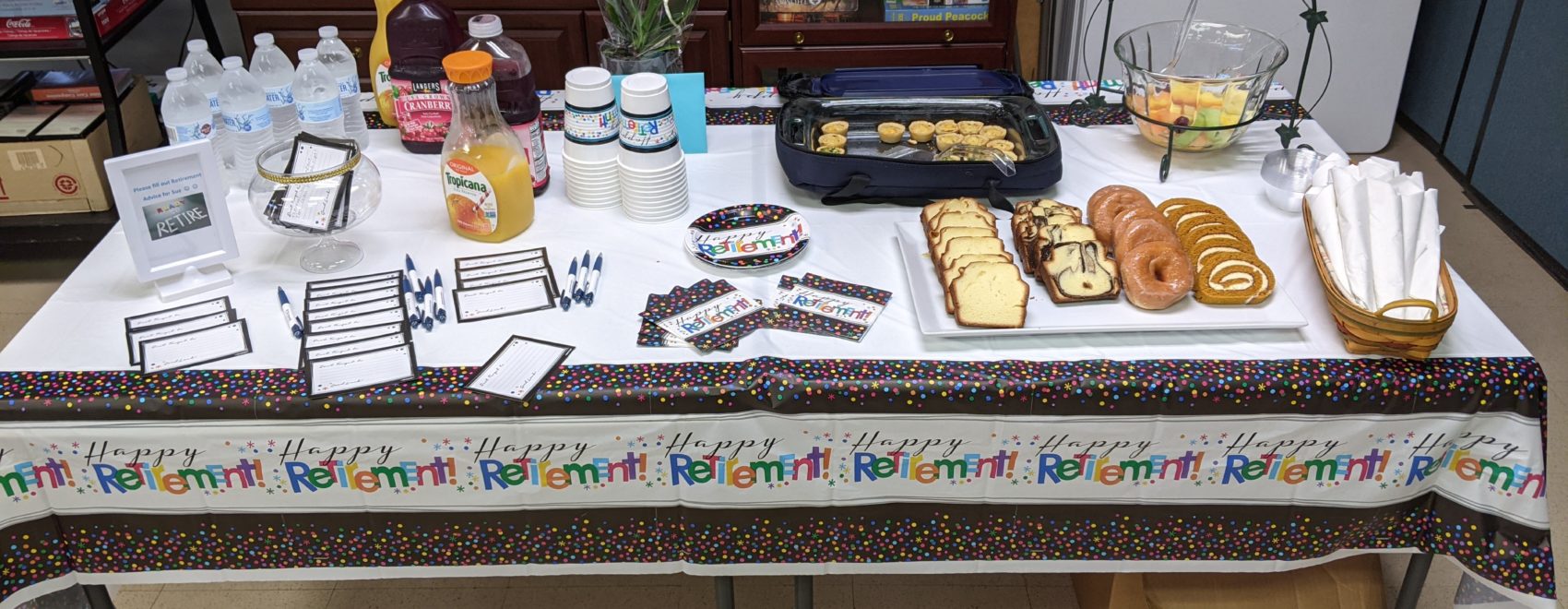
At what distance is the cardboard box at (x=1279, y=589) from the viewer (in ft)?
5.26

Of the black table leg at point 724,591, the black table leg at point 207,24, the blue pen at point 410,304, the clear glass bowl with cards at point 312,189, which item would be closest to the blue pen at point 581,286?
the blue pen at point 410,304

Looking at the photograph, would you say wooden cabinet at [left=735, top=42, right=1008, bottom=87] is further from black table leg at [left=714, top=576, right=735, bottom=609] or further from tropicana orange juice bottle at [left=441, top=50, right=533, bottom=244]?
black table leg at [left=714, top=576, right=735, bottom=609]

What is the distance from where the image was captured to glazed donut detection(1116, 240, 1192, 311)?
4.69 feet

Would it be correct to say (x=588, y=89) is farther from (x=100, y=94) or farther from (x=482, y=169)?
(x=100, y=94)

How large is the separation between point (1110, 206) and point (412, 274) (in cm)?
102

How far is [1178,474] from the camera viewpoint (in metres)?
1.42

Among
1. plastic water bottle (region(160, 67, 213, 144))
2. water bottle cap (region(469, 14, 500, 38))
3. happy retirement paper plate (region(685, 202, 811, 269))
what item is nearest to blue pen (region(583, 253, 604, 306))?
happy retirement paper plate (region(685, 202, 811, 269))

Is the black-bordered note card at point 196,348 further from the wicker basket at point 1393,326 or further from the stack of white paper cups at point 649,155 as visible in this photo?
the wicker basket at point 1393,326

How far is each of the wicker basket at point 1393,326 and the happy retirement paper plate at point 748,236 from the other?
2.37ft

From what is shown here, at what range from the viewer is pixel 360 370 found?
1367mm

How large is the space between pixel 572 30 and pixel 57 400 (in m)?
2.09

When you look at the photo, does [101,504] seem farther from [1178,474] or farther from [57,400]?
[1178,474]

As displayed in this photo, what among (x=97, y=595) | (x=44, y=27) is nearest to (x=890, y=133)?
(x=97, y=595)

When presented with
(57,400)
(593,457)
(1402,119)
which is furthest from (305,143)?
(1402,119)
